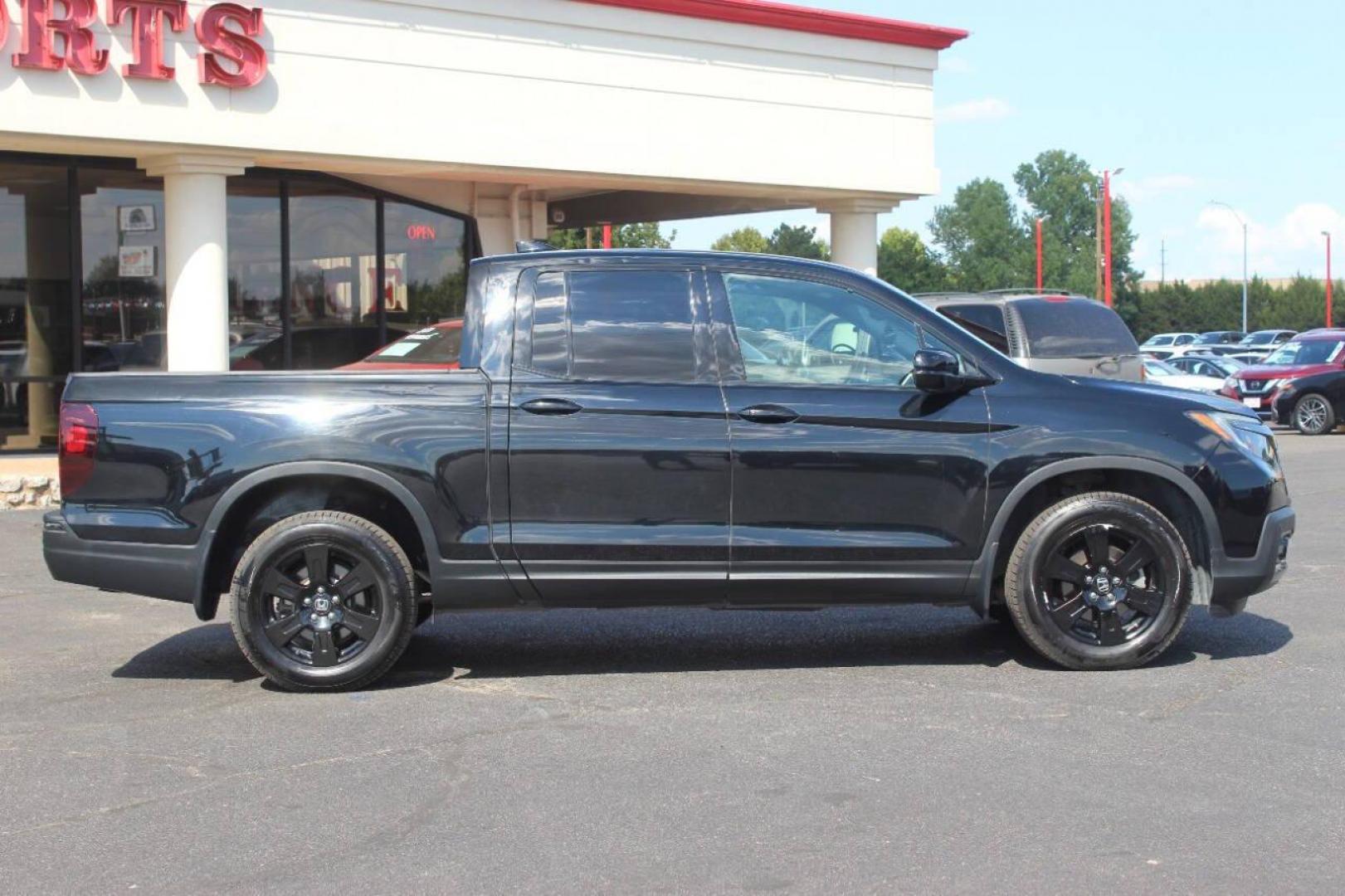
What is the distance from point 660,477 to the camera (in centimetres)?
693

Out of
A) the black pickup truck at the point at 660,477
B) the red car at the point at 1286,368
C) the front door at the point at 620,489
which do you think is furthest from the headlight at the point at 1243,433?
the red car at the point at 1286,368

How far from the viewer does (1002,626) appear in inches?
329

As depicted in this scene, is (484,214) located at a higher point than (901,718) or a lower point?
higher

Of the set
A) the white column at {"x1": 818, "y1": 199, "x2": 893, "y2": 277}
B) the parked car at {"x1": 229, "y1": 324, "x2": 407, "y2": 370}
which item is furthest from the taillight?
the white column at {"x1": 818, "y1": 199, "x2": 893, "y2": 277}

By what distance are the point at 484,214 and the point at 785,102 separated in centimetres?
423

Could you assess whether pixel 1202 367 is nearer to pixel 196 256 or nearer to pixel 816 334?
pixel 196 256

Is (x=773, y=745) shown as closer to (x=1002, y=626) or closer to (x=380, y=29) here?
(x=1002, y=626)

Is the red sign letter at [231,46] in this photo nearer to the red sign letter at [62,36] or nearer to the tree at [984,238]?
the red sign letter at [62,36]

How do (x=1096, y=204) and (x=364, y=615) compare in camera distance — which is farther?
(x=1096, y=204)

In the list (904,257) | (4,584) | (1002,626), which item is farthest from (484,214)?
(904,257)

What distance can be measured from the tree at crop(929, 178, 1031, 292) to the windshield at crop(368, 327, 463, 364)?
131027 millimetres

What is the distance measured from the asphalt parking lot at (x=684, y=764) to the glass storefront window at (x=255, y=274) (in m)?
9.52

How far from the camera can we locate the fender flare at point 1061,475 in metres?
7.06

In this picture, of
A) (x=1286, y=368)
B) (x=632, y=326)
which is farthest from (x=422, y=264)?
(x=1286, y=368)
